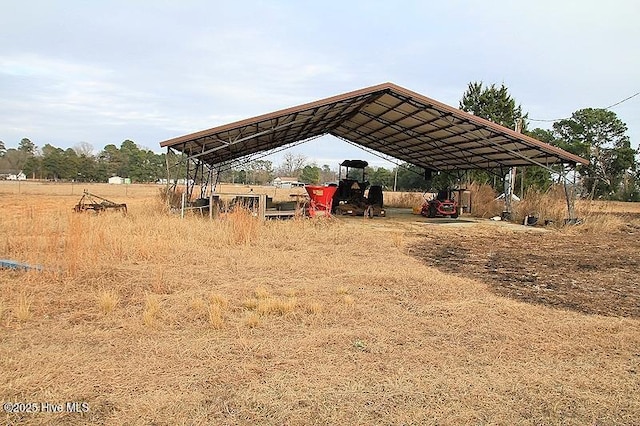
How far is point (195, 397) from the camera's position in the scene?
2658 mm

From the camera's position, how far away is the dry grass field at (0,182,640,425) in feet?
8.51

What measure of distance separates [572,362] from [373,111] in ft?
43.4

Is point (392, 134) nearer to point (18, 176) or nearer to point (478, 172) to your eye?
point (478, 172)

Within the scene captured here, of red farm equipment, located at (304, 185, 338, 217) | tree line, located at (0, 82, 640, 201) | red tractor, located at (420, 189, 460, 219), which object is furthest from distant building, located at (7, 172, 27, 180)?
red tractor, located at (420, 189, 460, 219)

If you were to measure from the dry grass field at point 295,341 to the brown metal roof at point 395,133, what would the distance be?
6.00m

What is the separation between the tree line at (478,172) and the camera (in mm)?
27234

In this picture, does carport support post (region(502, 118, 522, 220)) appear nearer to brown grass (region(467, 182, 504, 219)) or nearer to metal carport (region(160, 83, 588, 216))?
metal carport (region(160, 83, 588, 216))

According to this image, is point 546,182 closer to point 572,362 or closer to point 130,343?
point 572,362

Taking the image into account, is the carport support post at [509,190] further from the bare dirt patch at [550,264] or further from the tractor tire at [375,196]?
the tractor tire at [375,196]

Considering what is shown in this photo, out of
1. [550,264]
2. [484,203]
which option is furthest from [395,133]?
[550,264]

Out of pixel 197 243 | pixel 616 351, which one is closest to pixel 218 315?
pixel 616 351

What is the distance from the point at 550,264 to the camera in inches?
308

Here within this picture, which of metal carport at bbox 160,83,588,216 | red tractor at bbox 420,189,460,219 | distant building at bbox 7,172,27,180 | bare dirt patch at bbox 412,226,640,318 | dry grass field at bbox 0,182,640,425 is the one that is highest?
metal carport at bbox 160,83,588,216

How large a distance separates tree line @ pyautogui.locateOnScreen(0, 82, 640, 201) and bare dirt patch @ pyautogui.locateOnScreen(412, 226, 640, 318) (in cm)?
427
